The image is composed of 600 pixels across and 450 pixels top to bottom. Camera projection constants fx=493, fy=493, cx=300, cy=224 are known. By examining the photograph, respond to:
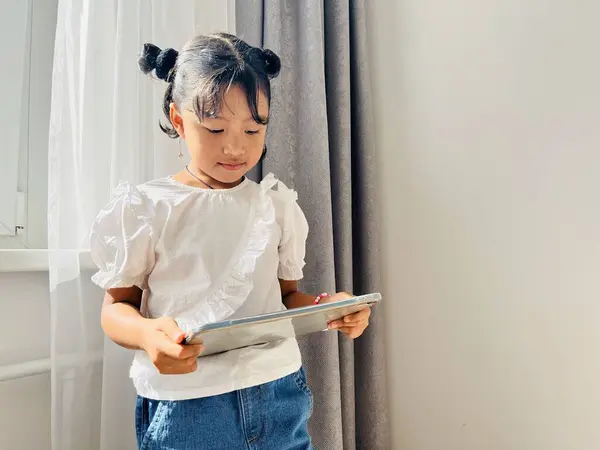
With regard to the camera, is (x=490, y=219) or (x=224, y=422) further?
(x=490, y=219)

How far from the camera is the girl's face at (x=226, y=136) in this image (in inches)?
27.4

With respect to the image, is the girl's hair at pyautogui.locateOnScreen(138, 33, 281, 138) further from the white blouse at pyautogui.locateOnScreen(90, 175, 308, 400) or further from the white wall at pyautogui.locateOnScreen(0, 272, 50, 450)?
the white wall at pyautogui.locateOnScreen(0, 272, 50, 450)

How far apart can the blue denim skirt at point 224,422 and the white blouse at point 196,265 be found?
2 cm

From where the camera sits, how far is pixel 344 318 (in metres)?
0.74

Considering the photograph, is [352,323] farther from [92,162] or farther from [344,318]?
[92,162]

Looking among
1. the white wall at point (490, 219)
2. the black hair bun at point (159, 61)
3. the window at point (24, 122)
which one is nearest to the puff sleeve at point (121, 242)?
the black hair bun at point (159, 61)

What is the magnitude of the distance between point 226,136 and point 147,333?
0.29 m

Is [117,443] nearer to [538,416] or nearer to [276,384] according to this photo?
[276,384]

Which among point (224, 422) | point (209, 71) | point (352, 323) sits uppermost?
point (209, 71)

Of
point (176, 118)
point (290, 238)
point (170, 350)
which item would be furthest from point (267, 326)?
point (176, 118)

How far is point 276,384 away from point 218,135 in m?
0.37

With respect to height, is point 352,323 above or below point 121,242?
below

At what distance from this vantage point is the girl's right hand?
54 cm

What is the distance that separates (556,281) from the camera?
988mm
